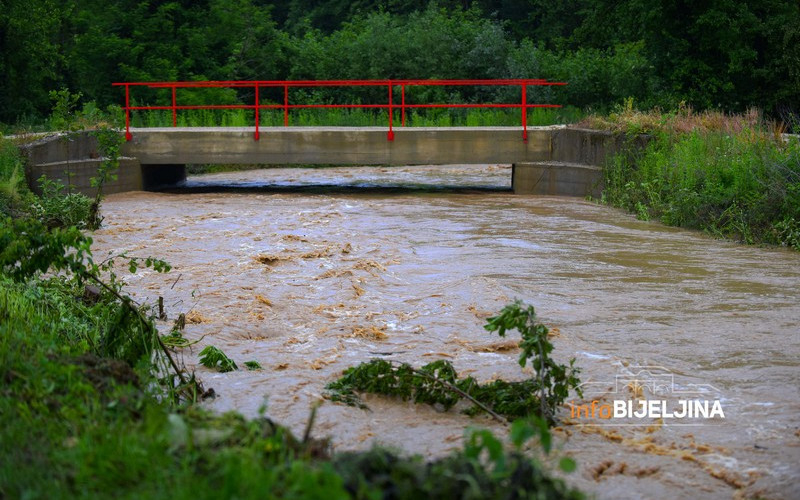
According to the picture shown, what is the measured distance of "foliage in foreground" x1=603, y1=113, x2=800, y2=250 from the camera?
612 inches

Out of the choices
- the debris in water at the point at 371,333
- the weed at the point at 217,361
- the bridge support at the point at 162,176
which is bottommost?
the debris in water at the point at 371,333

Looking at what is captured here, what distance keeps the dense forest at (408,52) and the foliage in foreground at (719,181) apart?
24.3 ft

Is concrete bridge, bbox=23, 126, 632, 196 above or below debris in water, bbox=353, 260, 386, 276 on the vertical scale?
above

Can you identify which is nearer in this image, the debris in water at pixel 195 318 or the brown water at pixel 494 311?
the brown water at pixel 494 311

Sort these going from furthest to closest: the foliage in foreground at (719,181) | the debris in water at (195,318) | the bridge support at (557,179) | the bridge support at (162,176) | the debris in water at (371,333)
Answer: the bridge support at (162,176) → the bridge support at (557,179) → the foliage in foreground at (719,181) → the debris in water at (195,318) → the debris in water at (371,333)

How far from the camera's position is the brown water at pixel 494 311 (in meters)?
6.59

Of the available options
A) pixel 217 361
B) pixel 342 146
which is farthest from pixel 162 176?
pixel 217 361

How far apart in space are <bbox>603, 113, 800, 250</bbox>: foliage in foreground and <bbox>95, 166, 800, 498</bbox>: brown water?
1.82 feet

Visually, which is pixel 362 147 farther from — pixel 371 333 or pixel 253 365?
pixel 253 365

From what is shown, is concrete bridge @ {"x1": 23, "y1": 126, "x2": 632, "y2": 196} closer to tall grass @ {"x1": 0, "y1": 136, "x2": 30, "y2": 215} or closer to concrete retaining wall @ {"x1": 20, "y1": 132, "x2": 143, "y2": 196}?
concrete retaining wall @ {"x1": 20, "y1": 132, "x2": 143, "y2": 196}

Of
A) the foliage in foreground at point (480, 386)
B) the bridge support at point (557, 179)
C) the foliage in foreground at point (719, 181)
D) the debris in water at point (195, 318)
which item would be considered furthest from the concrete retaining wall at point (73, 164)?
the foliage in foreground at point (480, 386)

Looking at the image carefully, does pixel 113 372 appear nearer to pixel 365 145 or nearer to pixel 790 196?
pixel 790 196

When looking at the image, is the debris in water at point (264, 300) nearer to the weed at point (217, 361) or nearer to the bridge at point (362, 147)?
the weed at point (217, 361)

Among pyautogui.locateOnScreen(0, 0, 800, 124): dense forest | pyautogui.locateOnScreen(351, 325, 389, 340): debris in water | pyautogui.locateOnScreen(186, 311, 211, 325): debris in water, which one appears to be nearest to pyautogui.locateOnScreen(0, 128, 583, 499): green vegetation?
pyautogui.locateOnScreen(351, 325, 389, 340): debris in water
